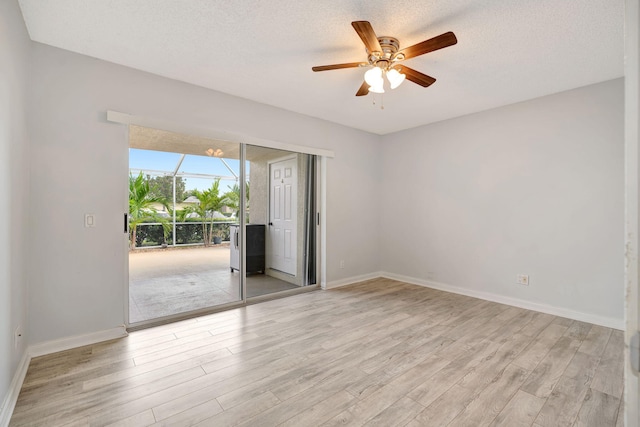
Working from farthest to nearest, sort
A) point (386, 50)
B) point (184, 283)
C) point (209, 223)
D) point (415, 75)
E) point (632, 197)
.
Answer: point (209, 223)
point (184, 283)
point (415, 75)
point (386, 50)
point (632, 197)

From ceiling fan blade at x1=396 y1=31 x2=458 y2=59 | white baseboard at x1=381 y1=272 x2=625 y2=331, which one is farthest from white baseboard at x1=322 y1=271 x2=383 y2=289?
ceiling fan blade at x1=396 y1=31 x2=458 y2=59

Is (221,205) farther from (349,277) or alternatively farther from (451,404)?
(451,404)

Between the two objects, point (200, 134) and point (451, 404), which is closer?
point (451, 404)

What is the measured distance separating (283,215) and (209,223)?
2518mm

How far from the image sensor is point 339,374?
2189 millimetres

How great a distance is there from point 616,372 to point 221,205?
6160 millimetres

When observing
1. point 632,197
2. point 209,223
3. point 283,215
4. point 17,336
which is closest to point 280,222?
point 283,215

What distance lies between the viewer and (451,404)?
1.86 metres

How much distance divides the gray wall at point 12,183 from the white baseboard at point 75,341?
9.3 inches

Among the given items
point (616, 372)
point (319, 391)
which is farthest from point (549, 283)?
point (319, 391)

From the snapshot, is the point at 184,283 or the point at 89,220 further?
the point at 184,283

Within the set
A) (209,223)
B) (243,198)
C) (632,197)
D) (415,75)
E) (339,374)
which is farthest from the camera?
(209,223)

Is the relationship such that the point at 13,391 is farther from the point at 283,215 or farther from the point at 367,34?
the point at 283,215

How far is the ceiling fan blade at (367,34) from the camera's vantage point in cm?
183
